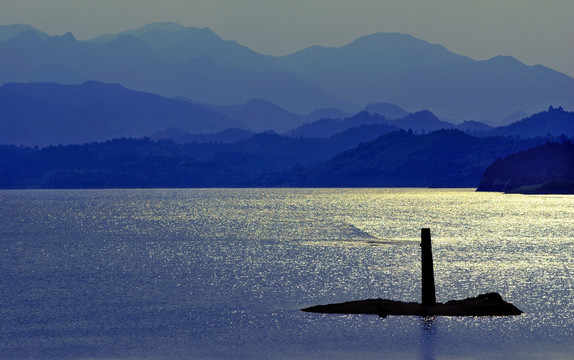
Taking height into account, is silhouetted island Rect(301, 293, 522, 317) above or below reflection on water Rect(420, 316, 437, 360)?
above

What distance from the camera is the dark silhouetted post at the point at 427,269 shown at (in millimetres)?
56906

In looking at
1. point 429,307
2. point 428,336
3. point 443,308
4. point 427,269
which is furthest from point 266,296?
point 428,336

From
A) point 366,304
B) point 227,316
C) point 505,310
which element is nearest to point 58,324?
point 227,316

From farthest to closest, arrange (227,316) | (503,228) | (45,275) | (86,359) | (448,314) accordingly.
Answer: (503,228)
(45,275)
(227,316)
(448,314)
(86,359)

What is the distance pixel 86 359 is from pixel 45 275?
157 ft

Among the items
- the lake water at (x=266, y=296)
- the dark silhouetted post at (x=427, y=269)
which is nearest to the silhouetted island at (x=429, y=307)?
the dark silhouetted post at (x=427, y=269)

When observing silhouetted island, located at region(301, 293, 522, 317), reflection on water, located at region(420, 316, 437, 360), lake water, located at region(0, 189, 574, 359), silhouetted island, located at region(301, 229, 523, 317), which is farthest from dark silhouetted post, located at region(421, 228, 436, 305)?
lake water, located at region(0, 189, 574, 359)

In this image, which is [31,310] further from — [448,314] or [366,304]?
[448,314]

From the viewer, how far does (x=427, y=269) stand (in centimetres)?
5744

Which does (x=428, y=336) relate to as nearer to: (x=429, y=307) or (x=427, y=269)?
(x=429, y=307)

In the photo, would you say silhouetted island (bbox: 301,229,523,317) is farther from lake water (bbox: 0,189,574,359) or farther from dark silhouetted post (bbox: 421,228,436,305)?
lake water (bbox: 0,189,574,359)

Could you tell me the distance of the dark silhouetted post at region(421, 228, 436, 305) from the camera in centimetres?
5691

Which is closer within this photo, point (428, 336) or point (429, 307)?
point (428, 336)

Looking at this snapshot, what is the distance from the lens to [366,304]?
62.7 m
